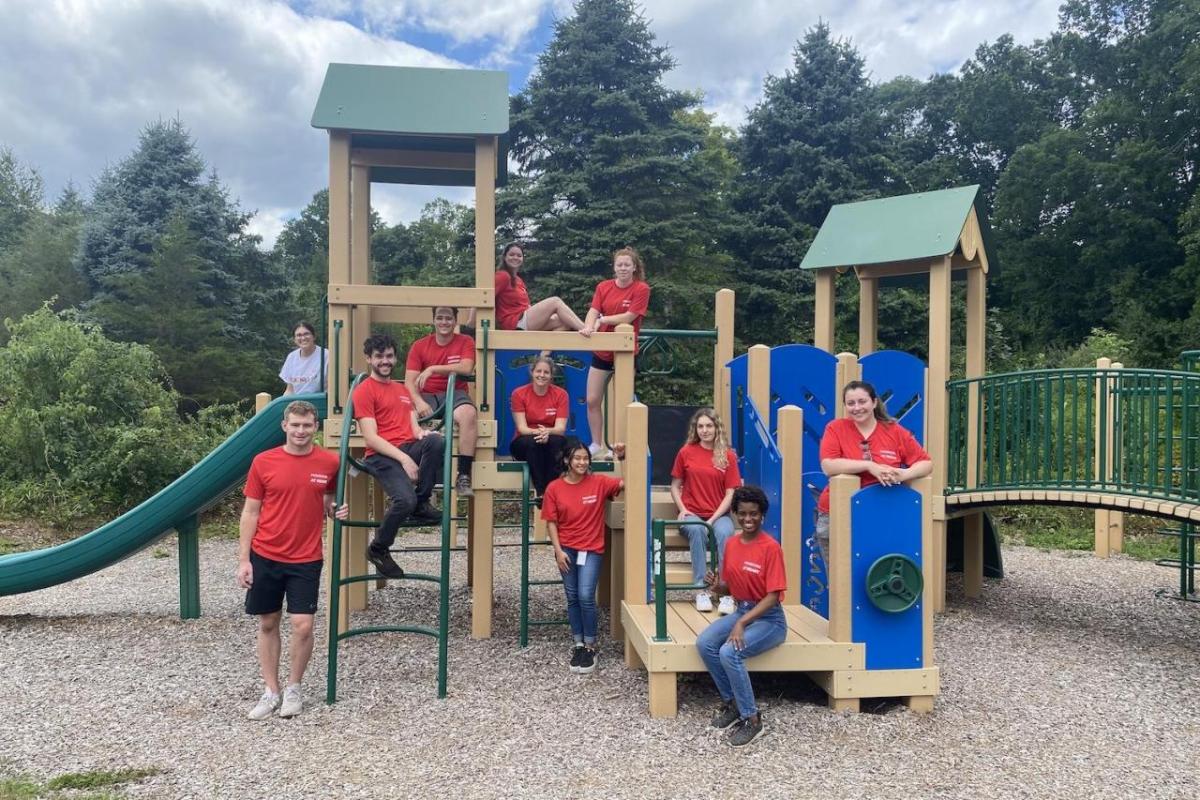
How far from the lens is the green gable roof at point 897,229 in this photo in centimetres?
825

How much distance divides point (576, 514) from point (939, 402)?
3810mm

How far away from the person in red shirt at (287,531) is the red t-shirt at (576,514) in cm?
153

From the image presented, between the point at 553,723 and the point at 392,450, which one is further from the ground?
the point at 392,450

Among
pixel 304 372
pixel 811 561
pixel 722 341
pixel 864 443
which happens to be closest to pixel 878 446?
pixel 864 443

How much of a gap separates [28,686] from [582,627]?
3483 mm

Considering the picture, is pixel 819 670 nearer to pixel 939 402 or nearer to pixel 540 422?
pixel 540 422

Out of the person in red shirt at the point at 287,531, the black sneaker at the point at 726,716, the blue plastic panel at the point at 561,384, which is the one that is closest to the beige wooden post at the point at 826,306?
the blue plastic panel at the point at 561,384

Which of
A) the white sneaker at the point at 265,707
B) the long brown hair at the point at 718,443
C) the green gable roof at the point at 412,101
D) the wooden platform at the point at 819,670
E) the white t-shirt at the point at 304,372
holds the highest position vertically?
the green gable roof at the point at 412,101

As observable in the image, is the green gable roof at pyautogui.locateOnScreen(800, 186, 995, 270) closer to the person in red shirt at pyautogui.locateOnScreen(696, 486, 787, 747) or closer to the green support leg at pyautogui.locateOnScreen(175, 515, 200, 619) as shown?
the person in red shirt at pyautogui.locateOnScreen(696, 486, 787, 747)

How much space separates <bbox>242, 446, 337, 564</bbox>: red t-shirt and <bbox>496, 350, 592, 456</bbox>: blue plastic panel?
258 centimetres

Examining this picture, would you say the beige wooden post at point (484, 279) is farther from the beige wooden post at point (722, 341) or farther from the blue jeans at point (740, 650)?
the blue jeans at point (740, 650)

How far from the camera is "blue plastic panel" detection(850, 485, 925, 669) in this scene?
4965 mm

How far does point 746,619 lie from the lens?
4.77m

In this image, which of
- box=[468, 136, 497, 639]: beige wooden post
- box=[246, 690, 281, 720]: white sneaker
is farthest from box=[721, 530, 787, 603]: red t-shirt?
box=[246, 690, 281, 720]: white sneaker
